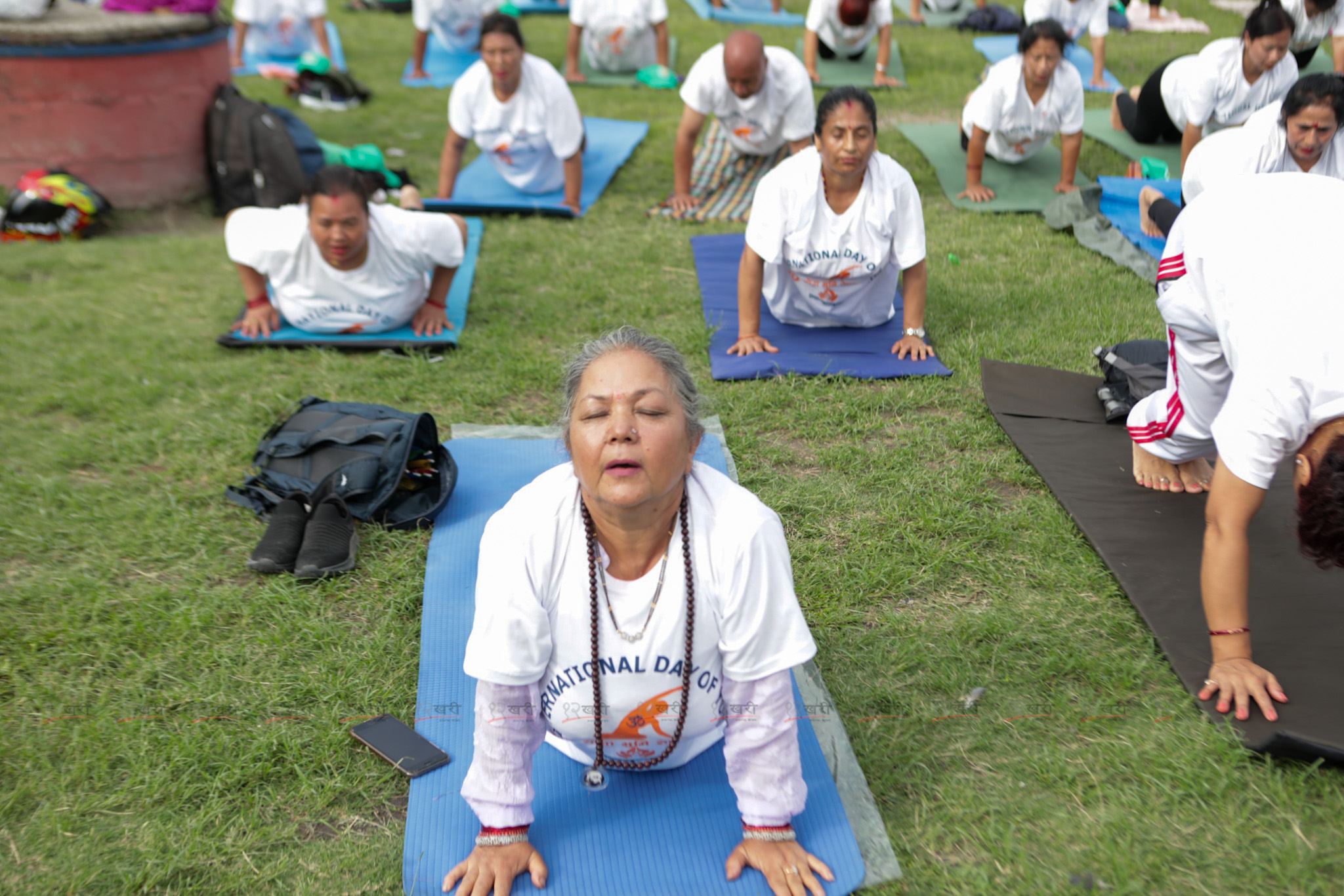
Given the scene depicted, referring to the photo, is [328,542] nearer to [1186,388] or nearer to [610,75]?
[1186,388]

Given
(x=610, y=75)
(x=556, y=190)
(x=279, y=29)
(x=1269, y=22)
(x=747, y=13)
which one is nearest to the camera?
(x=1269, y=22)

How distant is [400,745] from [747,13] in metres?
11.4

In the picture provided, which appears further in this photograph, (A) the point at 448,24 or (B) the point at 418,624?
(A) the point at 448,24

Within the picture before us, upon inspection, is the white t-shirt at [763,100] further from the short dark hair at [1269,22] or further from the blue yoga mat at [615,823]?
the blue yoga mat at [615,823]

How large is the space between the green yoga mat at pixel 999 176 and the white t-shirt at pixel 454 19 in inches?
198

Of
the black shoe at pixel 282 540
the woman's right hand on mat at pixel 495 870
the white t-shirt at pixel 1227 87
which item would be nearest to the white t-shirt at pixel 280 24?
the white t-shirt at pixel 1227 87

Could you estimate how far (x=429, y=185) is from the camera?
308 inches

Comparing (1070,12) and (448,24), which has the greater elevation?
(1070,12)

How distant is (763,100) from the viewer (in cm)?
689

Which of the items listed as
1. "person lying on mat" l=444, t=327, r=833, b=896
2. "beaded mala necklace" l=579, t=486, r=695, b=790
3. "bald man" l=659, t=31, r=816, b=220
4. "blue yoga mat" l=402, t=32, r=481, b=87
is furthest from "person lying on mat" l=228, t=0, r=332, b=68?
"beaded mala necklace" l=579, t=486, r=695, b=790

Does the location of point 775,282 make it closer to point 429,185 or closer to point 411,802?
point 411,802

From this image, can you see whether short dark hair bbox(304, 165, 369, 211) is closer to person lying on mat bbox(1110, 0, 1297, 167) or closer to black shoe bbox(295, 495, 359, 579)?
black shoe bbox(295, 495, 359, 579)

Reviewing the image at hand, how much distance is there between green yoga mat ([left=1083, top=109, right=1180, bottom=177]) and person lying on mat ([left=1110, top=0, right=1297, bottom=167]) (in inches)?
10.0

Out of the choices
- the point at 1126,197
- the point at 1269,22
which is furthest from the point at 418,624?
the point at 1269,22
